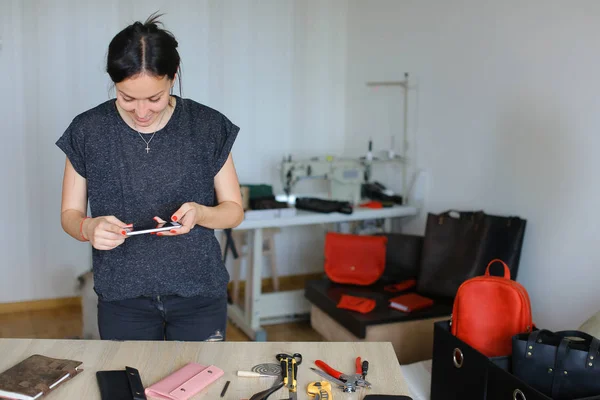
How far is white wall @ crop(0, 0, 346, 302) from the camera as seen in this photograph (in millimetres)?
4031

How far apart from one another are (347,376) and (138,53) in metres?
0.91

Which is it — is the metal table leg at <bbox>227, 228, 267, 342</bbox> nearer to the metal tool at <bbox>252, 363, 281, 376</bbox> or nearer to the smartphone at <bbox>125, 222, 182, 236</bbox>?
the smartphone at <bbox>125, 222, 182, 236</bbox>

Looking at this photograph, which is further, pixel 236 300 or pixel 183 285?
pixel 236 300

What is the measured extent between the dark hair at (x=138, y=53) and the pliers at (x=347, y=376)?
0.82m

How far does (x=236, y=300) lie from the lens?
426cm

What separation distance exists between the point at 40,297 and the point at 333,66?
2770mm

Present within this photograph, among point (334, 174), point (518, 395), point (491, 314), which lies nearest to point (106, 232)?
point (518, 395)

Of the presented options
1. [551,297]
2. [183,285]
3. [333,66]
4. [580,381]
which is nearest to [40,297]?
[333,66]

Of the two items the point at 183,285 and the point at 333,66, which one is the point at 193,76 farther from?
the point at 183,285

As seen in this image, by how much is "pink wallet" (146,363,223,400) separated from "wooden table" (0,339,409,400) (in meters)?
0.02

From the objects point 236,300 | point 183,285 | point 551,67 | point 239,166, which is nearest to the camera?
point 183,285

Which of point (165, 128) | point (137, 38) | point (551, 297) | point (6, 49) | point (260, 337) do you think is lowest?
point (260, 337)

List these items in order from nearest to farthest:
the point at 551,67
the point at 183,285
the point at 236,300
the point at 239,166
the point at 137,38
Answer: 1. the point at 137,38
2. the point at 183,285
3. the point at 551,67
4. the point at 236,300
5. the point at 239,166

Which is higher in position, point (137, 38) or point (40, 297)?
point (137, 38)
